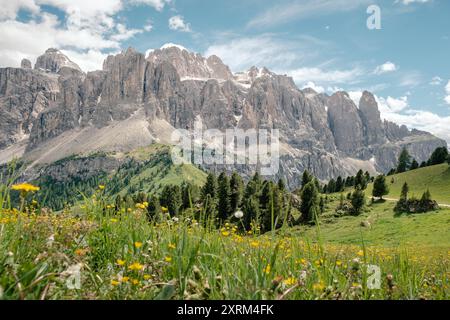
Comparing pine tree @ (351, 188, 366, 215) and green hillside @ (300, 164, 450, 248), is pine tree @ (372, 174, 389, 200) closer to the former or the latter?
green hillside @ (300, 164, 450, 248)

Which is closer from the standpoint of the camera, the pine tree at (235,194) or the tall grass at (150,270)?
the tall grass at (150,270)

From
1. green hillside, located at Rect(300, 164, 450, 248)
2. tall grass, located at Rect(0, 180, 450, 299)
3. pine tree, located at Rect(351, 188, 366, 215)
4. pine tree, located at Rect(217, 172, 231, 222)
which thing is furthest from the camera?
pine tree, located at Rect(217, 172, 231, 222)

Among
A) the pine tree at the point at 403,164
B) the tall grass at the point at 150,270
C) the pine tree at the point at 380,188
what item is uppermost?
the pine tree at the point at 403,164

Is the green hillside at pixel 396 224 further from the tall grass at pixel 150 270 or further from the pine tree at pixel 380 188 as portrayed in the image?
the tall grass at pixel 150 270

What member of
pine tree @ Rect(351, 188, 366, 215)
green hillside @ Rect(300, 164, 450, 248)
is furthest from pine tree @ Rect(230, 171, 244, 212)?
pine tree @ Rect(351, 188, 366, 215)

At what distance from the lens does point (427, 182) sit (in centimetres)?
9725

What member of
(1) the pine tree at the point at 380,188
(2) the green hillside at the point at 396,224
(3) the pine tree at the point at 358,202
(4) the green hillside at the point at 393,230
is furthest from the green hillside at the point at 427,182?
(4) the green hillside at the point at 393,230

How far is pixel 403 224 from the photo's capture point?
180ft

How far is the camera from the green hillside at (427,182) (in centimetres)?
8721

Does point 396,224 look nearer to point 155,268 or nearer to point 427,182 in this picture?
point 427,182

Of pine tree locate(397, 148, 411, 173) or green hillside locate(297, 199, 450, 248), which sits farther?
pine tree locate(397, 148, 411, 173)

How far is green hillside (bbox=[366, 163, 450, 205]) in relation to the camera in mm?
87213

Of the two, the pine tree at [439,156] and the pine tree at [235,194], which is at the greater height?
the pine tree at [439,156]

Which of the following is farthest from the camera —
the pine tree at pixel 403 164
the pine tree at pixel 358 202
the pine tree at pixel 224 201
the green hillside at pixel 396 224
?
the pine tree at pixel 403 164
